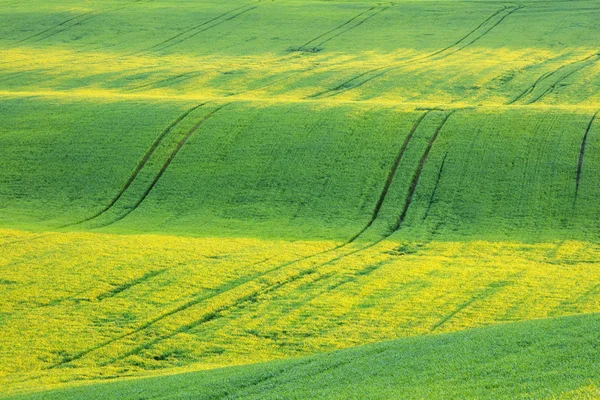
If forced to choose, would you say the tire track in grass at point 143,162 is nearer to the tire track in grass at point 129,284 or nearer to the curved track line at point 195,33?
the tire track in grass at point 129,284

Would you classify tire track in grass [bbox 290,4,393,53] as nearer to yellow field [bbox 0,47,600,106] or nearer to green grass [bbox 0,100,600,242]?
yellow field [bbox 0,47,600,106]

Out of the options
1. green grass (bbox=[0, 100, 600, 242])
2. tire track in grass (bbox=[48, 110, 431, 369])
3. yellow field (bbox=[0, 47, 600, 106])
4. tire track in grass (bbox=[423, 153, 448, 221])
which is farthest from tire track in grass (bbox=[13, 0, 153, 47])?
tire track in grass (bbox=[48, 110, 431, 369])

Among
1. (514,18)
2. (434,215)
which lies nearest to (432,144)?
(434,215)

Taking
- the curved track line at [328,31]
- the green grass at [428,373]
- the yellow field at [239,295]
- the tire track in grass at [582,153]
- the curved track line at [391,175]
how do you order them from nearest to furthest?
1. the green grass at [428,373]
2. the yellow field at [239,295]
3. the curved track line at [391,175]
4. the tire track in grass at [582,153]
5. the curved track line at [328,31]

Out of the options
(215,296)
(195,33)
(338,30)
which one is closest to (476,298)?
(215,296)

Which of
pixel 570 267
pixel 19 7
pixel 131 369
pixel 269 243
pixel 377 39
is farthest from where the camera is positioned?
pixel 19 7

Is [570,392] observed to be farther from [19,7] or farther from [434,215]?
[19,7]

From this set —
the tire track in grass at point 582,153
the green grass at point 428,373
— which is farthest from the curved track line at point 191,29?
the green grass at point 428,373
